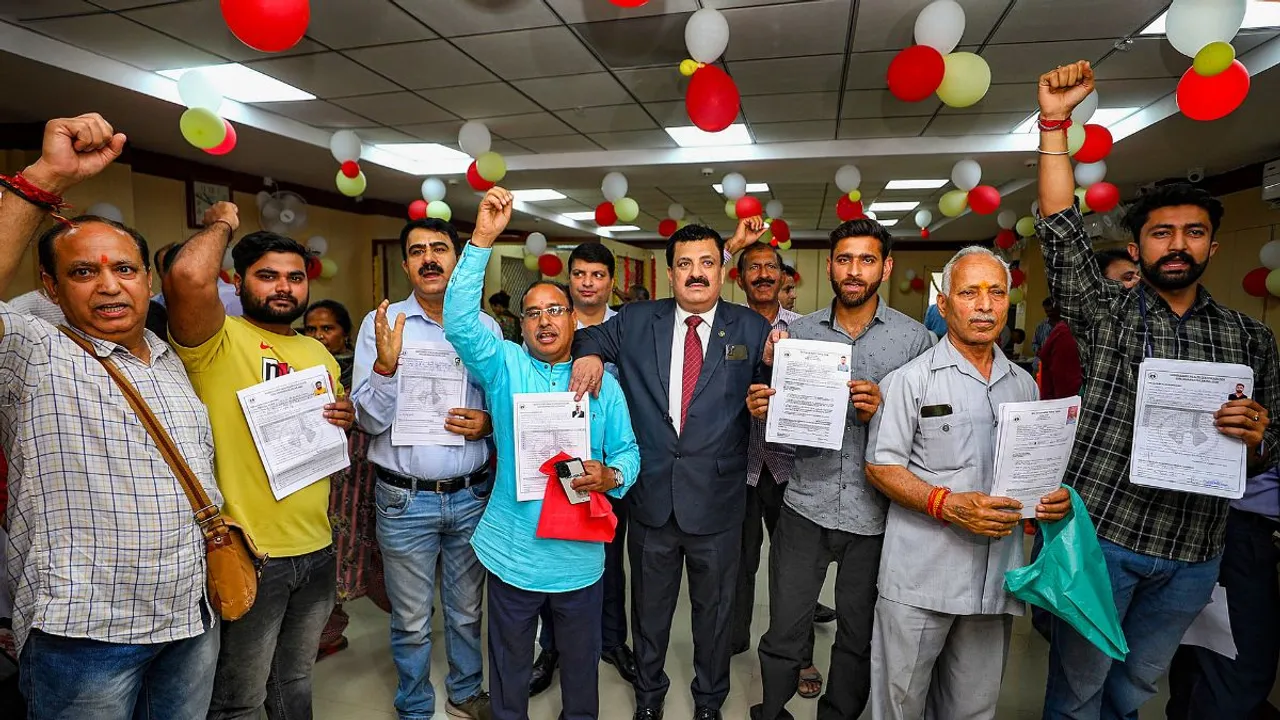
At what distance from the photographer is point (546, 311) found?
6.25ft

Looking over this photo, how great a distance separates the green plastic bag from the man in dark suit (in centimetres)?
86

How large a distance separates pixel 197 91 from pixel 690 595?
13.0 ft

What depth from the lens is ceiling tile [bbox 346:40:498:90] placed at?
3.89 meters

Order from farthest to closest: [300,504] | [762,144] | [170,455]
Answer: [762,144] → [300,504] → [170,455]

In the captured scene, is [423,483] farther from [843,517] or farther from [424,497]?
[843,517]

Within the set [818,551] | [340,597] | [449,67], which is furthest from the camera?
[449,67]

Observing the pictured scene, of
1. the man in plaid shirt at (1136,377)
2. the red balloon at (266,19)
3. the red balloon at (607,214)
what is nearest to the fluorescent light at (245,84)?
the red balloon at (266,19)

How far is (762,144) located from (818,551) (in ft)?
16.4

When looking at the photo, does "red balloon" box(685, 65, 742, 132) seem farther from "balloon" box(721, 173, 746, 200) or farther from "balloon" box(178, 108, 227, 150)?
"balloon" box(721, 173, 746, 200)

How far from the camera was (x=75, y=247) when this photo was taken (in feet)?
4.04

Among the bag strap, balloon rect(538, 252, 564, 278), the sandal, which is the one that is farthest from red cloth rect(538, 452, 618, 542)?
balloon rect(538, 252, 564, 278)

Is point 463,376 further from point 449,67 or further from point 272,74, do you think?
point 272,74

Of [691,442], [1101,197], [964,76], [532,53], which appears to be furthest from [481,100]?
[1101,197]

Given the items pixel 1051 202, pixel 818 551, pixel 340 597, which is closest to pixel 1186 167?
pixel 1051 202
